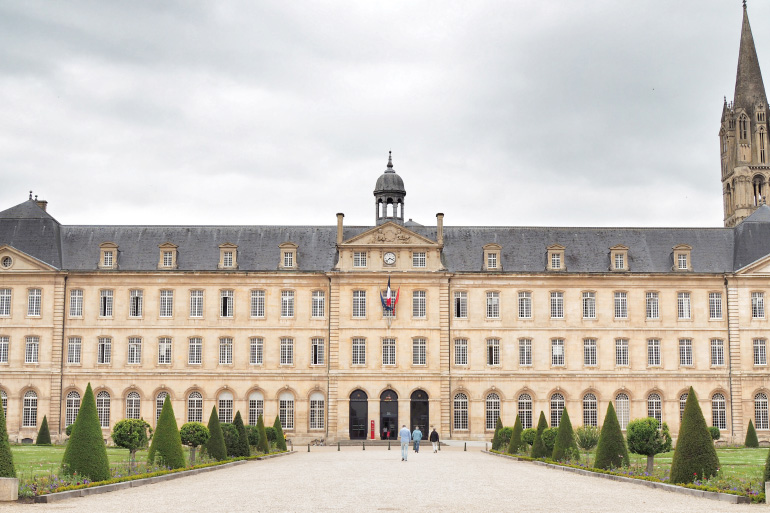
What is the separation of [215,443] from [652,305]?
3173 cm

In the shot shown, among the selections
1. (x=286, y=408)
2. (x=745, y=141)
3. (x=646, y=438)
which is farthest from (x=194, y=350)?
(x=745, y=141)

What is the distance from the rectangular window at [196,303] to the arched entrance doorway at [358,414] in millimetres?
10324

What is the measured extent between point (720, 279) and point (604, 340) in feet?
25.4

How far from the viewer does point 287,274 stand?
55.7 m

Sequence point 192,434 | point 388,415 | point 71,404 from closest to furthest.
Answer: point 192,434, point 388,415, point 71,404

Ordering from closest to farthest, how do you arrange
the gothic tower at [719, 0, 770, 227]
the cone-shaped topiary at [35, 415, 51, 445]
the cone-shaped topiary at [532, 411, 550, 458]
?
the cone-shaped topiary at [532, 411, 550, 458]
the cone-shaped topiary at [35, 415, 51, 445]
the gothic tower at [719, 0, 770, 227]

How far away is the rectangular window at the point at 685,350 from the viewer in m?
55.4

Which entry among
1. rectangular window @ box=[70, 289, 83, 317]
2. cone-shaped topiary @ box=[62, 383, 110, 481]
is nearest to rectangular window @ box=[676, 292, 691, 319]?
rectangular window @ box=[70, 289, 83, 317]

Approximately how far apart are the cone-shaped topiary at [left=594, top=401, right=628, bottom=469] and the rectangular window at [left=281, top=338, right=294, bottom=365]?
95.6ft

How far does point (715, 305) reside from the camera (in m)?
55.7

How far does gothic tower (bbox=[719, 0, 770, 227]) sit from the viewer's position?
66.1 m

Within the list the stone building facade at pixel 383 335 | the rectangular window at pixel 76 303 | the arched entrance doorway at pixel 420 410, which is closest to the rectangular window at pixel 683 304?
the stone building facade at pixel 383 335

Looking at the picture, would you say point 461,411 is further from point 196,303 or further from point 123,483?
point 123,483

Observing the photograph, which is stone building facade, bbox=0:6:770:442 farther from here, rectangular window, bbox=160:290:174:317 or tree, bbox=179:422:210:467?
tree, bbox=179:422:210:467
